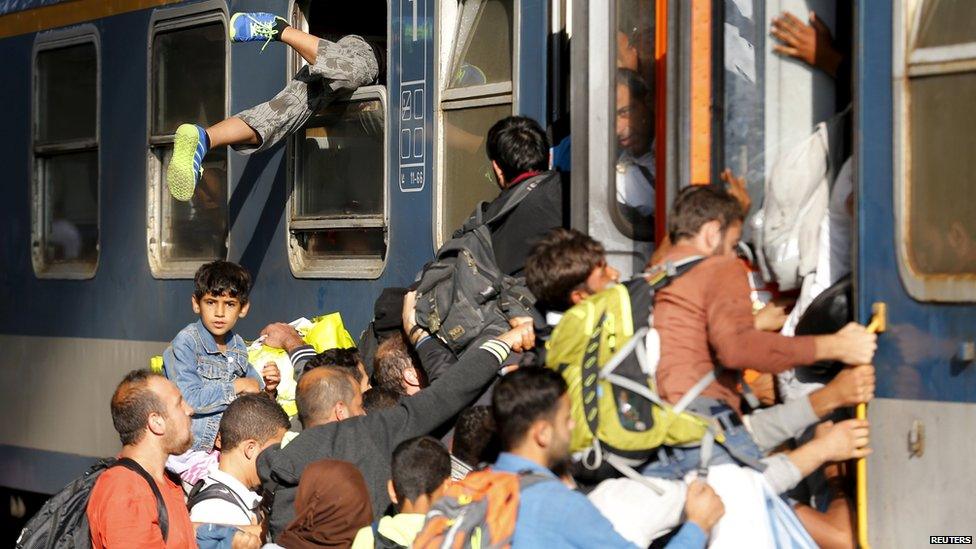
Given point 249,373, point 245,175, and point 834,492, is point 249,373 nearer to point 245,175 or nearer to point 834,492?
point 245,175

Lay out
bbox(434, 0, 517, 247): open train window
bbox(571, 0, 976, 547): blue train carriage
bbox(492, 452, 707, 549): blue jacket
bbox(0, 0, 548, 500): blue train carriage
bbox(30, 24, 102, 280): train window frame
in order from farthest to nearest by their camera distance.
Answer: bbox(30, 24, 102, 280): train window frame < bbox(0, 0, 548, 500): blue train carriage < bbox(434, 0, 517, 247): open train window < bbox(571, 0, 976, 547): blue train carriage < bbox(492, 452, 707, 549): blue jacket

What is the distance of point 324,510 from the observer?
14.5ft

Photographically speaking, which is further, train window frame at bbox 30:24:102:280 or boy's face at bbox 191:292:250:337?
train window frame at bbox 30:24:102:280

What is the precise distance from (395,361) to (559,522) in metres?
2.12

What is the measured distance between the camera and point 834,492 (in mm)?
4066

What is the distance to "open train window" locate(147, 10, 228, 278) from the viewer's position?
6891 mm

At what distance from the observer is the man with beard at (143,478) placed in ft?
13.9

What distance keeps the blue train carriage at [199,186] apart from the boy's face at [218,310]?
39 cm

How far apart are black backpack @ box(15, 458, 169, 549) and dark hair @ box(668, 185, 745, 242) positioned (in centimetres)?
178

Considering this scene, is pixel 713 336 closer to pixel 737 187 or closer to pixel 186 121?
pixel 737 187

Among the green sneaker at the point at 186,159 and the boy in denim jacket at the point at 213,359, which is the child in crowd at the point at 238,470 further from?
the green sneaker at the point at 186,159

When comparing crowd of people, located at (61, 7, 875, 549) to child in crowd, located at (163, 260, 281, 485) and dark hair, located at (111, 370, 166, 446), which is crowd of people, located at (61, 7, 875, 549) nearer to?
dark hair, located at (111, 370, 166, 446)

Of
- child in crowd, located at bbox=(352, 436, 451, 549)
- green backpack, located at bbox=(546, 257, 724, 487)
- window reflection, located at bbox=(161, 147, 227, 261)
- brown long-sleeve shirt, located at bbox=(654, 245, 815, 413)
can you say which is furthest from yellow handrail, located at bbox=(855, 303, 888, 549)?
window reflection, located at bbox=(161, 147, 227, 261)

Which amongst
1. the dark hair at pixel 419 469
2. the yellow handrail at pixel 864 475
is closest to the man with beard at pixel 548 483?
the yellow handrail at pixel 864 475
